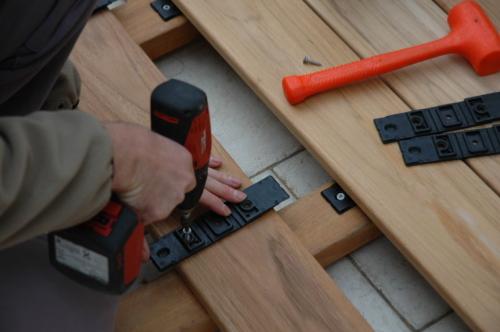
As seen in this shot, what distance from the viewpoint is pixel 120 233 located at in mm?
1213

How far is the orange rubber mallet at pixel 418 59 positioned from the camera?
1.85 metres

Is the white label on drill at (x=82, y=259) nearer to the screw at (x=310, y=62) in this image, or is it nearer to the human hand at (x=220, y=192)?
the human hand at (x=220, y=192)

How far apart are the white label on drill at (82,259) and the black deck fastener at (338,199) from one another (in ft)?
2.20

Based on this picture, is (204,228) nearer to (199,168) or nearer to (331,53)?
(199,168)

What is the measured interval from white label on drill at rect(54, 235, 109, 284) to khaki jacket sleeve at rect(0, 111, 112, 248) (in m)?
0.07

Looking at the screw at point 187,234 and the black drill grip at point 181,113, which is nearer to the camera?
the black drill grip at point 181,113

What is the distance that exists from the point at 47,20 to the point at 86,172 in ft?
1.05

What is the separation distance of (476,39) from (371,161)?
40 cm

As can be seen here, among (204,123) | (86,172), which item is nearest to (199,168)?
(204,123)

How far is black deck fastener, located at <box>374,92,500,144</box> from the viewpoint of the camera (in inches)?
71.5

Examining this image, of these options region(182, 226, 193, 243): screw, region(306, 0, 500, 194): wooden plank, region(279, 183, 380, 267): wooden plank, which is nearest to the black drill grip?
region(182, 226, 193, 243): screw

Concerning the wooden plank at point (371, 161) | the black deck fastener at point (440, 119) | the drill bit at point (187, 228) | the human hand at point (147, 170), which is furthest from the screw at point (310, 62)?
the human hand at point (147, 170)

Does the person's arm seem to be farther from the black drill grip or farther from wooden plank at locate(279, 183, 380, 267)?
wooden plank at locate(279, 183, 380, 267)

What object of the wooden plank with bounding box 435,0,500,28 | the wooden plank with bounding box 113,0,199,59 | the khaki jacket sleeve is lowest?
the wooden plank with bounding box 435,0,500,28
